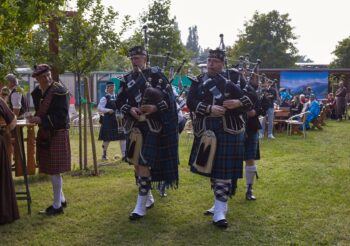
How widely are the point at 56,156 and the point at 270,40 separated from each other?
4130cm

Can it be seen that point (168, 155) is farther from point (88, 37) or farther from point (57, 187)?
point (88, 37)

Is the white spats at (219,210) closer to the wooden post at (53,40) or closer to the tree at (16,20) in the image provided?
the tree at (16,20)

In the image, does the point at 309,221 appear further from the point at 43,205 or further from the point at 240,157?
the point at 43,205

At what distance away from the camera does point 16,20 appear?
5.03 metres

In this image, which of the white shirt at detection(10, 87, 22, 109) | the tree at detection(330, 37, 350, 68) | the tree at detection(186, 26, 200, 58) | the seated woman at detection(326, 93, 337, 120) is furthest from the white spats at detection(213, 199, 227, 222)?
the tree at detection(186, 26, 200, 58)

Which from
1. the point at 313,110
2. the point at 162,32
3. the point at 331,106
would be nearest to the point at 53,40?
the point at 313,110

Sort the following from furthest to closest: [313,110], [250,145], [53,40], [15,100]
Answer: [313,110] → [15,100] → [53,40] → [250,145]

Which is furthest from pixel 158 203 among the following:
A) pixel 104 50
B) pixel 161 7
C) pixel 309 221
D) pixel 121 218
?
pixel 161 7

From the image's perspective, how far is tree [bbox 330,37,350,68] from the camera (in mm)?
43219

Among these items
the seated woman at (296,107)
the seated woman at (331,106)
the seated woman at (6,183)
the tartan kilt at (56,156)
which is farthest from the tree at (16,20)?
the seated woman at (331,106)

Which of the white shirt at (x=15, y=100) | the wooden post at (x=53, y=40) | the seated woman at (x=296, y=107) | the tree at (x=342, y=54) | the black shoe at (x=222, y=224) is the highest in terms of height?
the tree at (x=342, y=54)

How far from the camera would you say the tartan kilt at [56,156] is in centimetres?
501

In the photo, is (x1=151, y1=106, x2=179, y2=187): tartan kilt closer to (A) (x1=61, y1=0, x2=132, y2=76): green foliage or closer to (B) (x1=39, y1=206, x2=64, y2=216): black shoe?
(B) (x1=39, y1=206, x2=64, y2=216): black shoe

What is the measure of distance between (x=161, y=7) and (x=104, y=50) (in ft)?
65.6
